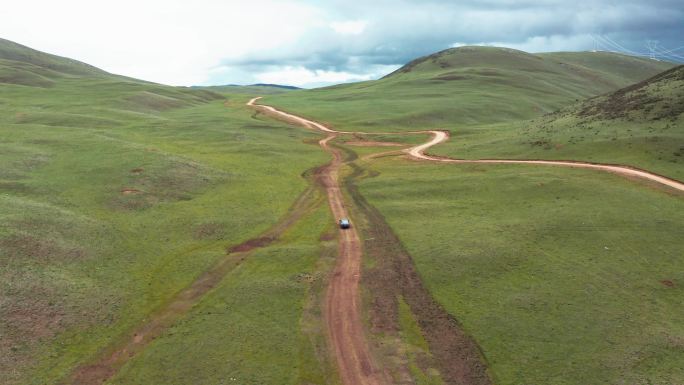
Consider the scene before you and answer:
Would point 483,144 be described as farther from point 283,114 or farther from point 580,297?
point 283,114

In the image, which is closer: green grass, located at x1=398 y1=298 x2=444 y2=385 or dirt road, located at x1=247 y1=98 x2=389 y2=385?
green grass, located at x1=398 y1=298 x2=444 y2=385

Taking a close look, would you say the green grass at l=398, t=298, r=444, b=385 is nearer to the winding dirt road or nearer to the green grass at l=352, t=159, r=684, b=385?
the winding dirt road

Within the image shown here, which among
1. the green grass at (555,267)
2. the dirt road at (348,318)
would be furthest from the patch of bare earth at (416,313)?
the dirt road at (348,318)

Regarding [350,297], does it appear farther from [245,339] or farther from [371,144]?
[371,144]

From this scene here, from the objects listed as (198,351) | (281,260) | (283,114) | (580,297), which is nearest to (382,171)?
(281,260)

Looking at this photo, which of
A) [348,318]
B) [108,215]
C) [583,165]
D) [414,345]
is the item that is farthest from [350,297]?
[583,165]

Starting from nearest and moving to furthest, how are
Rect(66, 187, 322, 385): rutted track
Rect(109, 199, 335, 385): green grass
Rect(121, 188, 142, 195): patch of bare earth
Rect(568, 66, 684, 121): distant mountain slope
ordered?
Rect(109, 199, 335, 385): green grass → Rect(66, 187, 322, 385): rutted track → Rect(121, 188, 142, 195): patch of bare earth → Rect(568, 66, 684, 121): distant mountain slope

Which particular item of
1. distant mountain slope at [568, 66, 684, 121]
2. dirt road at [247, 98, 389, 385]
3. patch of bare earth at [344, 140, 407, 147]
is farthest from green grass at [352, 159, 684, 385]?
patch of bare earth at [344, 140, 407, 147]
